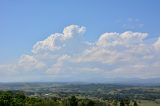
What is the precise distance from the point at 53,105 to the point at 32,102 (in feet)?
43.7

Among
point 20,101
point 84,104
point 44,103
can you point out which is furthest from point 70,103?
point 20,101

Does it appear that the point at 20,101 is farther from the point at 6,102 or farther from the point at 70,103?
the point at 70,103

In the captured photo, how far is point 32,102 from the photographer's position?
159 m

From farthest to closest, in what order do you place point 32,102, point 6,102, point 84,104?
1. point 84,104
2. point 32,102
3. point 6,102

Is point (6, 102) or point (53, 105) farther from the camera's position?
point (53, 105)

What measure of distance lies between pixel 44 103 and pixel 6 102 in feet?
75.0

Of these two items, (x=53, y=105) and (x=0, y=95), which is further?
(x=53, y=105)

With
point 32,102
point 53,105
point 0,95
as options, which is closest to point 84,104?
point 53,105

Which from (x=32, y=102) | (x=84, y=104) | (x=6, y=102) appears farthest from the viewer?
(x=84, y=104)

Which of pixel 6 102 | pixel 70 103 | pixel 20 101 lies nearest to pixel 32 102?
pixel 20 101

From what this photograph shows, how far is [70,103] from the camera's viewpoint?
185m

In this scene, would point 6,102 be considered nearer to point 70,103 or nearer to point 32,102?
point 32,102

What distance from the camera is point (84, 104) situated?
18288 centimetres

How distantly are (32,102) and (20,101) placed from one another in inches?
255
